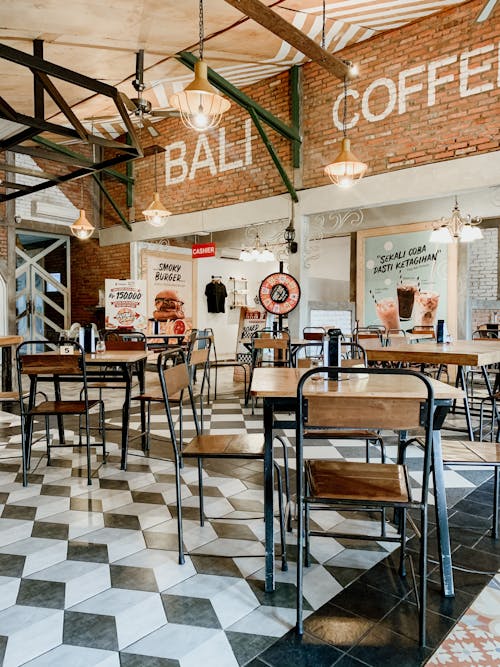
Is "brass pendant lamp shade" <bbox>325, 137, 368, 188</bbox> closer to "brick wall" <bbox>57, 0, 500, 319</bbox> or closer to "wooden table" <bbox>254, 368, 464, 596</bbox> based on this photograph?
"brick wall" <bbox>57, 0, 500, 319</bbox>

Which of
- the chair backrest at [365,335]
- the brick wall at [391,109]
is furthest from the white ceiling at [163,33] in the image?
the chair backrest at [365,335]

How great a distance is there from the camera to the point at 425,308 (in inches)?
363

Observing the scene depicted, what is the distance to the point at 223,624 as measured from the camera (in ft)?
5.86

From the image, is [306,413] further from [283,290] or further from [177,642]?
[283,290]

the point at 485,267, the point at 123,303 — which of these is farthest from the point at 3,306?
the point at 485,267

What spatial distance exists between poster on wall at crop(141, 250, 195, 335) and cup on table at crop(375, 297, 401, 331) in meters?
4.56

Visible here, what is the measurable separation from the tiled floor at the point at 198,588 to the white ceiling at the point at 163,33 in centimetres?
475

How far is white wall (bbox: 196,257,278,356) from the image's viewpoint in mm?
12523

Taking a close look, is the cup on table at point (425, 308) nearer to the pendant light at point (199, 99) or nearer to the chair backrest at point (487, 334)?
the chair backrest at point (487, 334)

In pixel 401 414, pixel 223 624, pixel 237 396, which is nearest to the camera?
pixel 401 414

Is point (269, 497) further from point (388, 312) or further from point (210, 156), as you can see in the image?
point (388, 312)

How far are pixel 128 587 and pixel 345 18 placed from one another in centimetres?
653

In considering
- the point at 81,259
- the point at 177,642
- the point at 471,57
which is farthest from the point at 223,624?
the point at 81,259

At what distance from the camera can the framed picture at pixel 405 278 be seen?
8.95 meters
